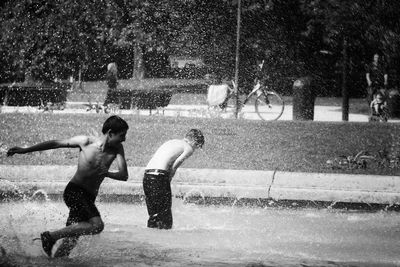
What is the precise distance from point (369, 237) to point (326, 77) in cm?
2251

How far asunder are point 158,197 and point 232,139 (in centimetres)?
531

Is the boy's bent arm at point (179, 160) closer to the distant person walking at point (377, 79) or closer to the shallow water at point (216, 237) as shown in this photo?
the shallow water at point (216, 237)

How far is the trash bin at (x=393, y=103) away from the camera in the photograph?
18.4 metres

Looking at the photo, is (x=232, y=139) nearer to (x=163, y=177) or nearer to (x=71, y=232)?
(x=163, y=177)

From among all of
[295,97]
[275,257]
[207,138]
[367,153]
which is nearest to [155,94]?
[295,97]

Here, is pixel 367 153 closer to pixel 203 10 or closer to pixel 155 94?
pixel 155 94

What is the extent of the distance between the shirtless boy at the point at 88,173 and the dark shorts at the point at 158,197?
3.84ft

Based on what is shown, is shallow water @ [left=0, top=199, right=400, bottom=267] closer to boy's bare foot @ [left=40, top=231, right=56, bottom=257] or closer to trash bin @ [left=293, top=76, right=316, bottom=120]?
boy's bare foot @ [left=40, top=231, right=56, bottom=257]

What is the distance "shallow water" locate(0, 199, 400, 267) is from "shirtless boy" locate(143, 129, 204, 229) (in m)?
0.14

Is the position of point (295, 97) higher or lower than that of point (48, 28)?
lower

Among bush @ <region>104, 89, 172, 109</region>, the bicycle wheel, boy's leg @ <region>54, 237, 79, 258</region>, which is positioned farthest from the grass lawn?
boy's leg @ <region>54, 237, 79, 258</region>

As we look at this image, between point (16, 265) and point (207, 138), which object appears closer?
point (16, 265)

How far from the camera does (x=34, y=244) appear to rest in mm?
6453

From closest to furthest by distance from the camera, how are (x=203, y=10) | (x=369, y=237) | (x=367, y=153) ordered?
(x=369, y=237)
(x=367, y=153)
(x=203, y=10)
